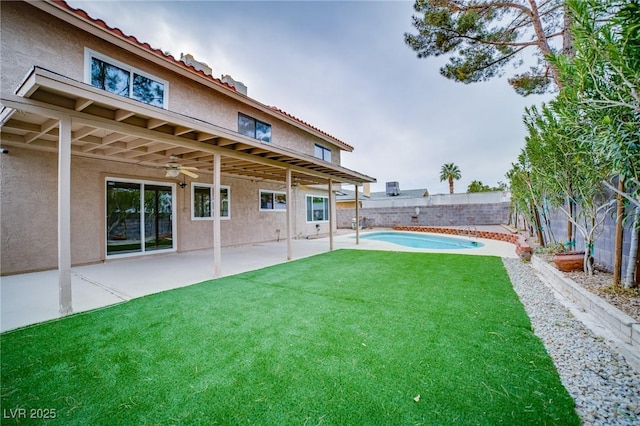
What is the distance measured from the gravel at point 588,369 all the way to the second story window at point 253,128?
1021 centimetres

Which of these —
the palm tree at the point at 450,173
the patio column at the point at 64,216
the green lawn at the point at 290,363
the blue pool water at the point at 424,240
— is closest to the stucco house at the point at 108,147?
the patio column at the point at 64,216

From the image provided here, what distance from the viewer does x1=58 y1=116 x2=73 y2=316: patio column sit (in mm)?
3902

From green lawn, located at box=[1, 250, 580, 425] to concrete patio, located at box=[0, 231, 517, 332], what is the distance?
2.31ft

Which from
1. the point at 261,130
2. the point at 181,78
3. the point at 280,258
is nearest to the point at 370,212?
the point at 261,130

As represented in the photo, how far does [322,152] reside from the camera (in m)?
16.2

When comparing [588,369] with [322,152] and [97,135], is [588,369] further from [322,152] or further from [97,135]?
[322,152]

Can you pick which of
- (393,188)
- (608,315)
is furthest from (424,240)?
(393,188)

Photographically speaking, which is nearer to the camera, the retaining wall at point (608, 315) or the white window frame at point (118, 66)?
the retaining wall at point (608, 315)

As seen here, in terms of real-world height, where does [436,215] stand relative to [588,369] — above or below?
above

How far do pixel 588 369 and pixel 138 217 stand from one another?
10761mm

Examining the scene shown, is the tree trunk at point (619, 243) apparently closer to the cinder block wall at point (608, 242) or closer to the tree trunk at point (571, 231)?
the cinder block wall at point (608, 242)

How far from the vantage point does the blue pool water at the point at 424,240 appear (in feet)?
43.1

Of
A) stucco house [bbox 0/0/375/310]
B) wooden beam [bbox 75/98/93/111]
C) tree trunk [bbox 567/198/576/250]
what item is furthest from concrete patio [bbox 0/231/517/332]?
wooden beam [bbox 75/98/93/111]

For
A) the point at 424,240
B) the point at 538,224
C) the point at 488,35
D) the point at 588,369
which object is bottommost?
the point at 424,240
